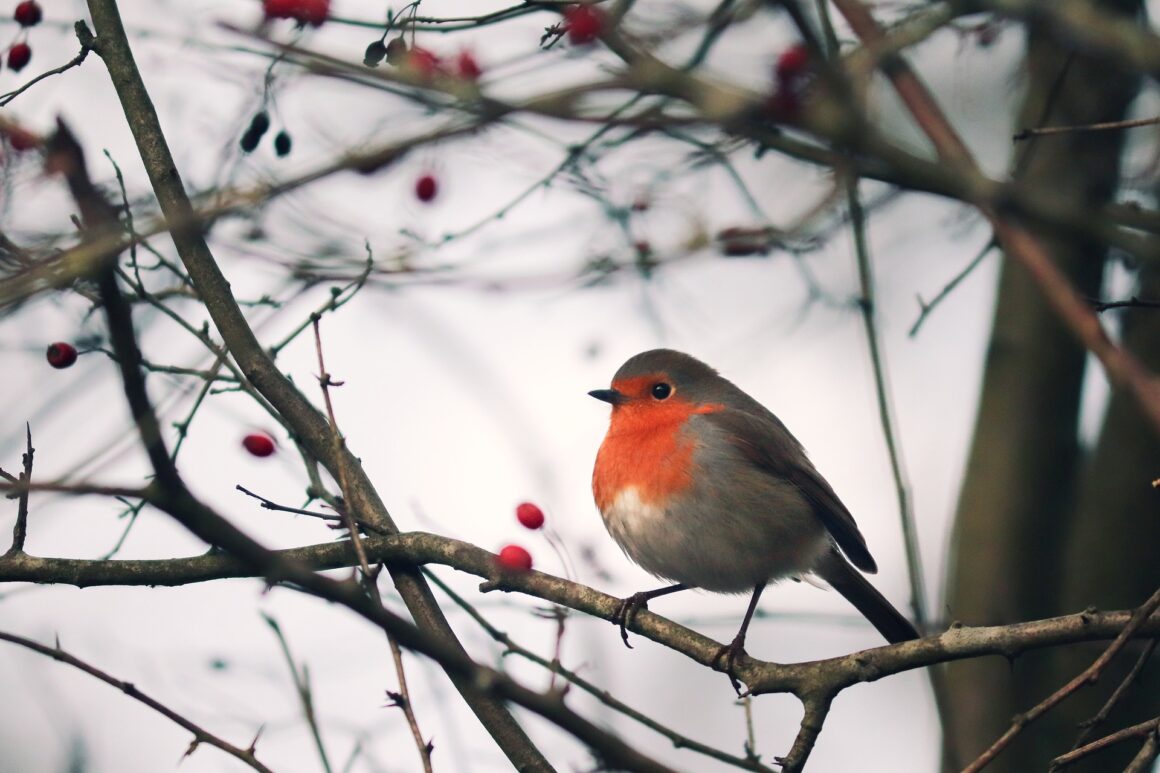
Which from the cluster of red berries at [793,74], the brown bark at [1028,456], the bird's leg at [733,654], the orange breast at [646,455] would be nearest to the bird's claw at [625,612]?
the bird's leg at [733,654]

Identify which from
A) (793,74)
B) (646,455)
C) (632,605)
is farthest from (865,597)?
(793,74)

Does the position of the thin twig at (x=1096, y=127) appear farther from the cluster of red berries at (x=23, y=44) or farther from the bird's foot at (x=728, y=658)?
the cluster of red berries at (x=23, y=44)

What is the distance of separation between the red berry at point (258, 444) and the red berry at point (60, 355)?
614 millimetres

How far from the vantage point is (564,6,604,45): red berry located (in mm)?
4102

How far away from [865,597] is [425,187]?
8.40 ft

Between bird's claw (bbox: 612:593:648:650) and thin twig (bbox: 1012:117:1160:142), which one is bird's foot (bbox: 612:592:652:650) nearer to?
bird's claw (bbox: 612:593:648:650)

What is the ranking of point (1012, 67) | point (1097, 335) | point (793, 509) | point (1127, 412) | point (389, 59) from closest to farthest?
1. point (1097, 335)
2. point (389, 59)
3. point (1012, 67)
4. point (793, 509)
5. point (1127, 412)

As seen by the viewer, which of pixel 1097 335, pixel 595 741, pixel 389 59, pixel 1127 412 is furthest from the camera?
pixel 1127 412

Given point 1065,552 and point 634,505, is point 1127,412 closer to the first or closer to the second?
point 1065,552

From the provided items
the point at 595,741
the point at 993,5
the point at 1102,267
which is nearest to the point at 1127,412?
the point at 1102,267

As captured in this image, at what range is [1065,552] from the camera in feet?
22.2

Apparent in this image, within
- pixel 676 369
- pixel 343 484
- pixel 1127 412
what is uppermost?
pixel 676 369

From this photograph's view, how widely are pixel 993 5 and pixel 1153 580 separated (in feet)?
12.7

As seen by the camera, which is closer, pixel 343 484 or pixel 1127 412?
pixel 343 484
